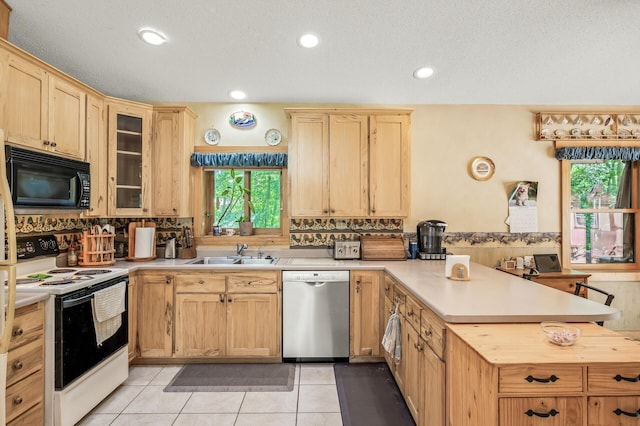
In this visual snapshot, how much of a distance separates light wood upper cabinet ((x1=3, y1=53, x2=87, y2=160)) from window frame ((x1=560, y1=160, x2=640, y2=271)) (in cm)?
469

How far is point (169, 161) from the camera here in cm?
326

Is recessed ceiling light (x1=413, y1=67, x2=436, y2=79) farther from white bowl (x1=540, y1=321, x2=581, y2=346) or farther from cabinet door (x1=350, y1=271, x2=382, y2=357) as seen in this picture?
white bowl (x1=540, y1=321, x2=581, y2=346)

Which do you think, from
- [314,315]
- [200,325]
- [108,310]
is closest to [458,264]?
[314,315]

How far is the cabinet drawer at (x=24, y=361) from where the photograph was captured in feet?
5.64

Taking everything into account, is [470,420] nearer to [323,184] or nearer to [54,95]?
[323,184]

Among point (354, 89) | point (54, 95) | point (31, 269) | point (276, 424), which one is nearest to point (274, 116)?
point (354, 89)

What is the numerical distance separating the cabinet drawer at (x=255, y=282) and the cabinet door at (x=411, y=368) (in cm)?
124

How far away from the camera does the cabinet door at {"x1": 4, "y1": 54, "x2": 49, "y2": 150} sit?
6.79ft

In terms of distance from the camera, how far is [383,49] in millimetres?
2449

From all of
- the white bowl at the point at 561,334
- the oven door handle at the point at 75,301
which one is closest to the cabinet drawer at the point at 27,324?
the oven door handle at the point at 75,301

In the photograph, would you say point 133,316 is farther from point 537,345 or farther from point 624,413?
point 624,413

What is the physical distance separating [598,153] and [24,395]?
5.15 meters

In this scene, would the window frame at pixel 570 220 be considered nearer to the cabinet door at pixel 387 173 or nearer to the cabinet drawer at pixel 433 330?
the cabinet door at pixel 387 173

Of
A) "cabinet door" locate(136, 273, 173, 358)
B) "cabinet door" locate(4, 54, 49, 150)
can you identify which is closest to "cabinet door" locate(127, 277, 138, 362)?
"cabinet door" locate(136, 273, 173, 358)
